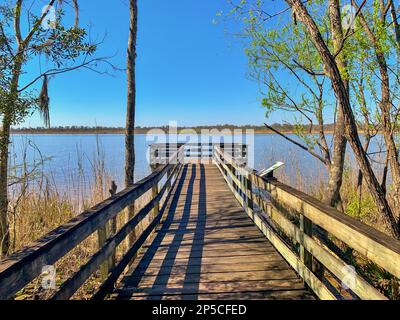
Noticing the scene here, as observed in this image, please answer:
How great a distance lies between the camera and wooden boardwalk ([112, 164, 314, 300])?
330cm

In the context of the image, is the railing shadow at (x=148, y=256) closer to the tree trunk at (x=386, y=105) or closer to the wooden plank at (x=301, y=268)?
the wooden plank at (x=301, y=268)

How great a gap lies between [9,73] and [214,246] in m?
3.69

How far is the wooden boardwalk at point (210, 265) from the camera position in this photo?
330cm

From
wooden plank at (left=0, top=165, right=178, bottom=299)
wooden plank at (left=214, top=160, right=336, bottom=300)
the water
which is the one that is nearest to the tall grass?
the water

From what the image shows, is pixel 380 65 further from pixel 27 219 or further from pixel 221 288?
pixel 27 219

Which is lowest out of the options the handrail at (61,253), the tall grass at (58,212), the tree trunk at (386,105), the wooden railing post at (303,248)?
the tall grass at (58,212)

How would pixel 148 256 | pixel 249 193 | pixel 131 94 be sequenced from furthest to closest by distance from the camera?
pixel 131 94
pixel 249 193
pixel 148 256

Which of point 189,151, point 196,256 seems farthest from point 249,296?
point 189,151

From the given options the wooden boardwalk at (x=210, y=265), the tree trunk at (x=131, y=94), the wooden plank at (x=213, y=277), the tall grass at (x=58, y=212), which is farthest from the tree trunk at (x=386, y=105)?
the tree trunk at (x=131, y=94)

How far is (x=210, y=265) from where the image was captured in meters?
4.02

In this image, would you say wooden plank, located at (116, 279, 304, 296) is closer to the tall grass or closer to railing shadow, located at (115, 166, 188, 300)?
railing shadow, located at (115, 166, 188, 300)

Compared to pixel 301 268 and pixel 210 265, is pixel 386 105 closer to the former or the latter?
pixel 301 268
